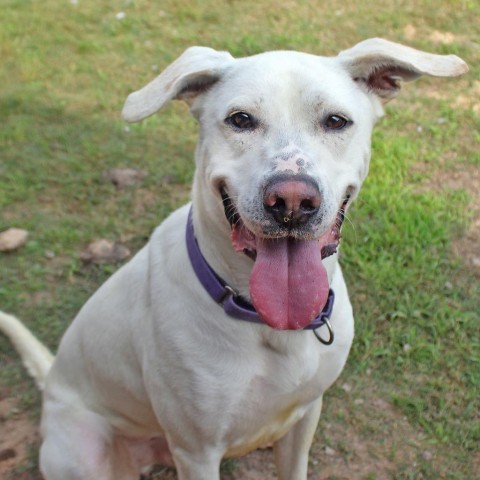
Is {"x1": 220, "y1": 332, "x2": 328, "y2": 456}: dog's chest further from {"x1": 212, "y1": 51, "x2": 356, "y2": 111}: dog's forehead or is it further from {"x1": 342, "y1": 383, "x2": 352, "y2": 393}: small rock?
{"x1": 342, "y1": 383, "x2": 352, "y2": 393}: small rock

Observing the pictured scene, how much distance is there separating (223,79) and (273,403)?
1.14 m

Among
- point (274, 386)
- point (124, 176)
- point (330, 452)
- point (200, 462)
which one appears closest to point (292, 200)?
point (274, 386)

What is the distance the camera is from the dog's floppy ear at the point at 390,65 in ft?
7.52

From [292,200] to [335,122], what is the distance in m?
0.36

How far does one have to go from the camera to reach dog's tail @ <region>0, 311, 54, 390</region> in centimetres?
351

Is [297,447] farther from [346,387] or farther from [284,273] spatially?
[284,273]

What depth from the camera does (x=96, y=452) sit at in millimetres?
2914

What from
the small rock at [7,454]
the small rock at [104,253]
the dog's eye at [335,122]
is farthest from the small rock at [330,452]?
the dog's eye at [335,122]

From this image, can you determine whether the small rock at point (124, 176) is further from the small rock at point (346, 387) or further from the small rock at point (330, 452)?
the small rock at point (330, 452)

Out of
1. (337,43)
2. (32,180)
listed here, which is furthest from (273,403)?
(337,43)

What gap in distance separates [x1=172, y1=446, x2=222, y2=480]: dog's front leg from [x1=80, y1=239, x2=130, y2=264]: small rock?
6.13 ft

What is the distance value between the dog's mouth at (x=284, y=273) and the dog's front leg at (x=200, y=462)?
2.04 ft

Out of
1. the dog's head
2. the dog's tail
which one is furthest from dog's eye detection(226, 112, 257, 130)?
the dog's tail

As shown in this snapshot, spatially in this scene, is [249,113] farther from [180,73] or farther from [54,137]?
[54,137]
